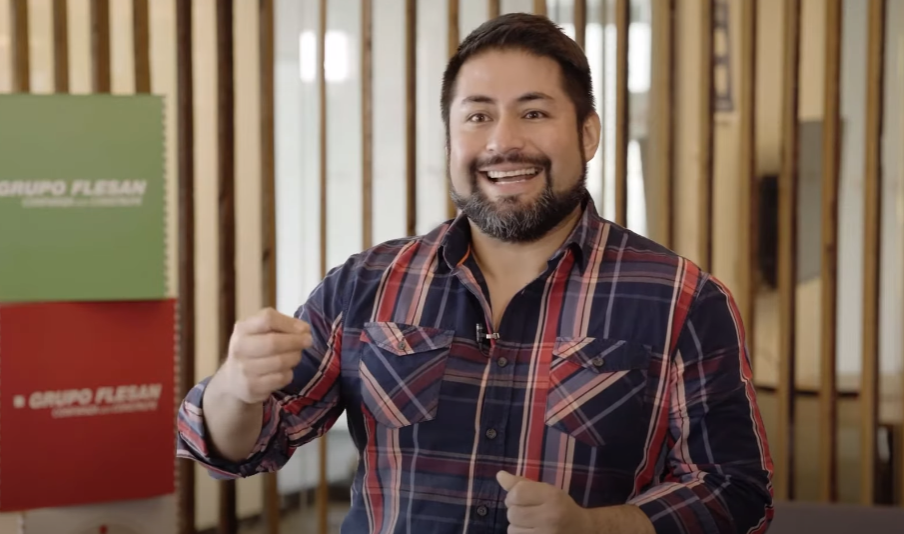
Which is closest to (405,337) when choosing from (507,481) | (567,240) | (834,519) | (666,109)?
(567,240)

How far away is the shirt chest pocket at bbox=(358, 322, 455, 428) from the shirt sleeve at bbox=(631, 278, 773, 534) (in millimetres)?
375

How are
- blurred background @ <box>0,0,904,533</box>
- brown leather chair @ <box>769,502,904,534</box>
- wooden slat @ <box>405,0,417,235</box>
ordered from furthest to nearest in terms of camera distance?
wooden slat @ <box>405,0,417,235</box> → blurred background @ <box>0,0,904,533</box> → brown leather chair @ <box>769,502,904,534</box>

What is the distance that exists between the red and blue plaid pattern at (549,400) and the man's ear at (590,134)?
0.60 feet

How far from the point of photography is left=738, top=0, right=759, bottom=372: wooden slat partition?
103 inches

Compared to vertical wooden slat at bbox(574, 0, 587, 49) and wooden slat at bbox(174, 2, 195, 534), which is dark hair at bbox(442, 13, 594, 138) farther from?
wooden slat at bbox(174, 2, 195, 534)

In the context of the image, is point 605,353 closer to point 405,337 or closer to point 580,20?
point 405,337

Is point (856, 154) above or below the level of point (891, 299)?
above

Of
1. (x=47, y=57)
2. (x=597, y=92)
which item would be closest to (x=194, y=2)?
(x=47, y=57)

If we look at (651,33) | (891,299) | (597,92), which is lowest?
(891,299)

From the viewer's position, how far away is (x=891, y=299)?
8.66 ft

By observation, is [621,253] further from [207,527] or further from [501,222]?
[207,527]

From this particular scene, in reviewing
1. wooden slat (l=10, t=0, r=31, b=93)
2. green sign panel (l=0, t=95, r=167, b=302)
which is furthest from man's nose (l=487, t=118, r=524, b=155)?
wooden slat (l=10, t=0, r=31, b=93)

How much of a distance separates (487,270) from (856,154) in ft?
5.10

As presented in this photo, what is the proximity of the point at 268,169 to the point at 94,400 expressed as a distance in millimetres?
887
